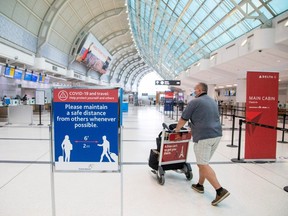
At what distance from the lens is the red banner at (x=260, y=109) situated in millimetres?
5309

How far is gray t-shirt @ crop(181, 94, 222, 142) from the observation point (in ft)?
10.7

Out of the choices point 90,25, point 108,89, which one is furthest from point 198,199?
point 90,25

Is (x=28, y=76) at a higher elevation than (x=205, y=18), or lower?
lower

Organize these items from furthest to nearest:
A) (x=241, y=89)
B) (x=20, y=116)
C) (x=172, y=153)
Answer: (x=241, y=89) → (x=20, y=116) → (x=172, y=153)

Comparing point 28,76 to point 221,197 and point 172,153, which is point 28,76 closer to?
point 172,153

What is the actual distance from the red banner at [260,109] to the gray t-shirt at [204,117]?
2409 mm

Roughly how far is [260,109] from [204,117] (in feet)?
8.96

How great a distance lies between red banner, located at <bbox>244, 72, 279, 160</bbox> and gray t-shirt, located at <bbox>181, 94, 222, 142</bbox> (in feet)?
7.90

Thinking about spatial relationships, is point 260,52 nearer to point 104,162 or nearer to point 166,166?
point 166,166

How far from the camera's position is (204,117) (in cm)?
327

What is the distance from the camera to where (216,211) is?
298 centimetres

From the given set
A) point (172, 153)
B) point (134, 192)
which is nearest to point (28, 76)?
point (172, 153)

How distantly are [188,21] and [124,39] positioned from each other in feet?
65.5

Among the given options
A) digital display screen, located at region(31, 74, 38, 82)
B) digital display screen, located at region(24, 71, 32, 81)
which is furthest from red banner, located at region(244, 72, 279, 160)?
digital display screen, located at region(31, 74, 38, 82)
